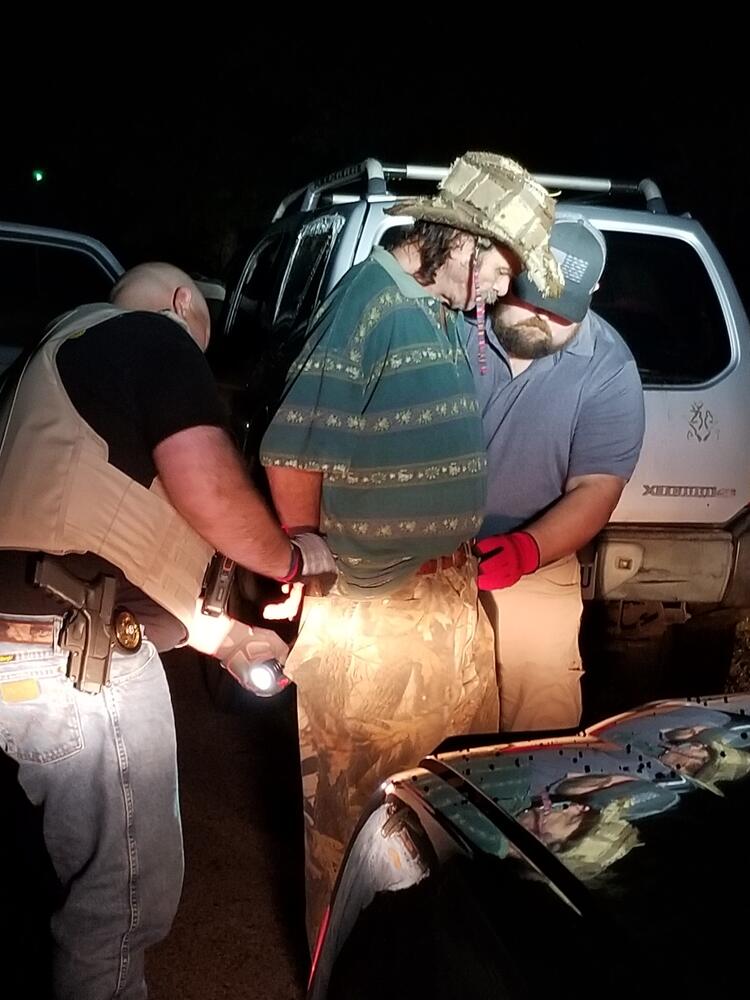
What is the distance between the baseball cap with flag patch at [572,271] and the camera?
3.32 meters

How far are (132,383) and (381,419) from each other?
59 centimetres

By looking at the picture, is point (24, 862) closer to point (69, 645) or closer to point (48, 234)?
point (69, 645)

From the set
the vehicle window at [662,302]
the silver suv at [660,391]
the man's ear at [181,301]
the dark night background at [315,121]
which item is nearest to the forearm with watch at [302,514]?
the man's ear at [181,301]

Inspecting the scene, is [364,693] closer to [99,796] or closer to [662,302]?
[99,796]

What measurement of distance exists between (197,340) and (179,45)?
76.7 ft

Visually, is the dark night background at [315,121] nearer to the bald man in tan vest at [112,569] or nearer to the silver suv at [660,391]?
the silver suv at [660,391]

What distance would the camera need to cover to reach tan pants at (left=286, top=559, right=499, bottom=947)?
2967 millimetres

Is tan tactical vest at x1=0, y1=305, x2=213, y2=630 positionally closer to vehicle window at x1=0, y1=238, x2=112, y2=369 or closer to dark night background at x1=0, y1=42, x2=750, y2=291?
vehicle window at x1=0, y1=238, x2=112, y2=369

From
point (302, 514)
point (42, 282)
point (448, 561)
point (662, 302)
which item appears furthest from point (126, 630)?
point (42, 282)

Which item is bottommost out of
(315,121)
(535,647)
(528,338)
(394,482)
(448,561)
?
(535,647)

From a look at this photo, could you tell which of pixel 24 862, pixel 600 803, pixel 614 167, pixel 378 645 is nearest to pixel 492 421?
pixel 378 645

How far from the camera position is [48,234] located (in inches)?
327

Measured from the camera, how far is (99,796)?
2.61 meters

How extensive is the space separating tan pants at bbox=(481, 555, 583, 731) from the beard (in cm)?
64
